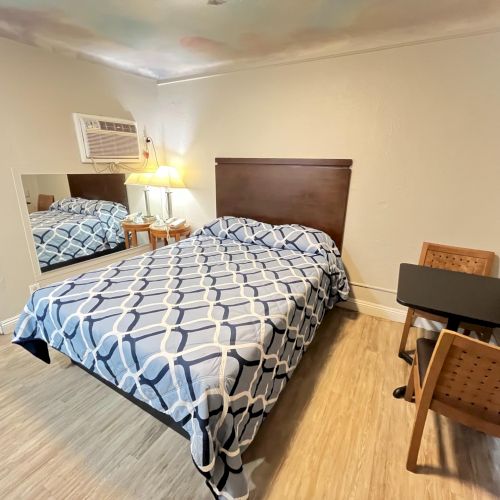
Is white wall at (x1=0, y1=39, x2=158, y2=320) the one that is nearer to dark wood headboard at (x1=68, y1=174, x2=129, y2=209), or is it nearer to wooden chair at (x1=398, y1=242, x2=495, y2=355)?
dark wood headboard at (x1=68, y1=174, x2=129, y2=209)

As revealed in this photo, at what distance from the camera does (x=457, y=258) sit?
2.12 meters

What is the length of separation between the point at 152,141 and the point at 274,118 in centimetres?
150

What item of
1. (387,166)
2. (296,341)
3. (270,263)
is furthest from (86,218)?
(387,166)

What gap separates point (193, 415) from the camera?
1.07 m

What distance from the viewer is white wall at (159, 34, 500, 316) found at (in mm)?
1984

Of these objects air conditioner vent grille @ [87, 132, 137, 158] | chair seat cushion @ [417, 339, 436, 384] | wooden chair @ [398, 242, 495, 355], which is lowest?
chair seat cushion @ [417, 339, 436, 384]

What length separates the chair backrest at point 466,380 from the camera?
104cm

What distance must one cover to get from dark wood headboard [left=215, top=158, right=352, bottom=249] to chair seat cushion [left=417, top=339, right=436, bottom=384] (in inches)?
48.7

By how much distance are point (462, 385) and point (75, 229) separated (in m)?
3.08

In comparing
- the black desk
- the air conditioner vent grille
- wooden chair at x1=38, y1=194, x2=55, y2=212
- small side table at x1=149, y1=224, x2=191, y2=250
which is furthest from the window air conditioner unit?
the black desk

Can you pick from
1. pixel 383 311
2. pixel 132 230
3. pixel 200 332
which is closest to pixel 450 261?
pixel 383 311

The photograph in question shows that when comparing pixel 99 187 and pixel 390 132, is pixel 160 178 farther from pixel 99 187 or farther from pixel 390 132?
pixel 390 132

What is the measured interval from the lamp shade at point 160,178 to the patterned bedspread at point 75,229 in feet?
1.13

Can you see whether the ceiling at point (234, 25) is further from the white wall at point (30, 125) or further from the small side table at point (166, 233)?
the small side table at point (166, 233)
